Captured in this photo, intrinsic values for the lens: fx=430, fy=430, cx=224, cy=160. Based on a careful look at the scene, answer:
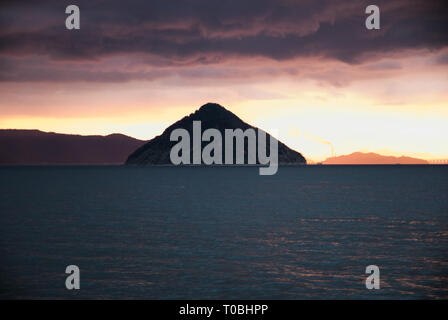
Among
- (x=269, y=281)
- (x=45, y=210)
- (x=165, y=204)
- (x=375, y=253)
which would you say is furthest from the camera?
(x=165, y=204)

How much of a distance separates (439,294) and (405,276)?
3838 millimetres

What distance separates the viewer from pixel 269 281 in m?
26.3

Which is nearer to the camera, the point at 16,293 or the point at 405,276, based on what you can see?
the point at 16,293

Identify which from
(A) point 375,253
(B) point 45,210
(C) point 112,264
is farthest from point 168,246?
(B) point 45,210

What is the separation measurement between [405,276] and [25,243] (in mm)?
32177

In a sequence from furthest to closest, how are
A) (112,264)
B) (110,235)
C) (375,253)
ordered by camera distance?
(110,235), (375,253), (112,264)
